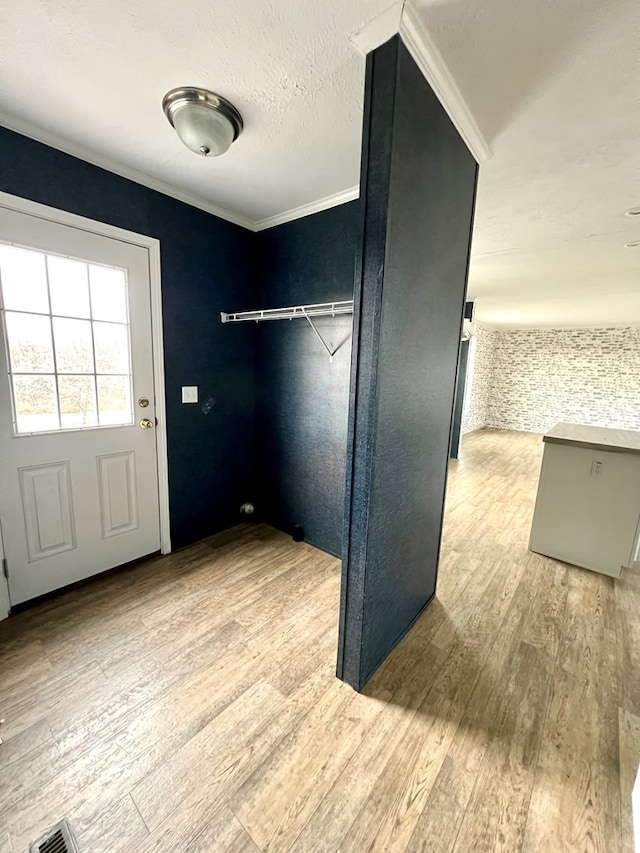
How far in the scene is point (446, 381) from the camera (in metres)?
1.83

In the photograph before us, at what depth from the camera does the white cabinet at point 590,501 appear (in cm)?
226

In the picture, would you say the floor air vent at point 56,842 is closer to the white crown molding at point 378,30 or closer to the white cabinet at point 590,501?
the white crown molding at point 378,30

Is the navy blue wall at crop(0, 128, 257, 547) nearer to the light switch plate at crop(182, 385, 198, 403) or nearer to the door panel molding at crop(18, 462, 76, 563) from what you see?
the light switch plate at crop(182, 385, 198, 403)

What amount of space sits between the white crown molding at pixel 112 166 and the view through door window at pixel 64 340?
20.9 inches

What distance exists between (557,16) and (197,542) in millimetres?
3186

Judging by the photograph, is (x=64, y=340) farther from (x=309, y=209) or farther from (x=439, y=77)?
(x=439, y=77)

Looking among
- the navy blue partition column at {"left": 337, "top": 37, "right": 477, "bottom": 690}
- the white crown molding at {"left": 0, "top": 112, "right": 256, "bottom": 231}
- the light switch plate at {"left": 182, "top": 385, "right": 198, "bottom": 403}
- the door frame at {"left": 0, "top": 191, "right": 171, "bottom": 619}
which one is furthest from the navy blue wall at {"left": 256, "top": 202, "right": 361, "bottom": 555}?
the door frame at {"left": 0, "top": 191, "right": 171, "bottom": 619}

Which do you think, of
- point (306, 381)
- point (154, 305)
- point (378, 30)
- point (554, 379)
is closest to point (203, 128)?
point (378, 30)

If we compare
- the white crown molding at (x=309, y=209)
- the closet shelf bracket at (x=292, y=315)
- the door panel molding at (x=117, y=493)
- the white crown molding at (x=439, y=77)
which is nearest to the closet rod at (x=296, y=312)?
the closet shelf bracket at (x=292, y=315)

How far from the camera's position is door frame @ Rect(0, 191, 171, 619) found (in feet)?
5.50

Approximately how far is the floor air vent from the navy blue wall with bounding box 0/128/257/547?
1.57 m

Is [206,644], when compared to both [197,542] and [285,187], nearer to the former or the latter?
[197,542]

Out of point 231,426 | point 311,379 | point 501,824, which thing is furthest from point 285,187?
point 501,824

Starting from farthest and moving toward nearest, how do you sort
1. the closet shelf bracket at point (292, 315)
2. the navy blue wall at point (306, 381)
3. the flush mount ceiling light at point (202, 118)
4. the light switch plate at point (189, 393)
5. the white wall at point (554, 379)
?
the white wall at point (554, 379) → the light switch plate at point (189, 393) → the navy blue wall at point (306, 381) → the closet shelf bracket at point (292, 315) → the flush mount ceiling light at point (202, 118)
